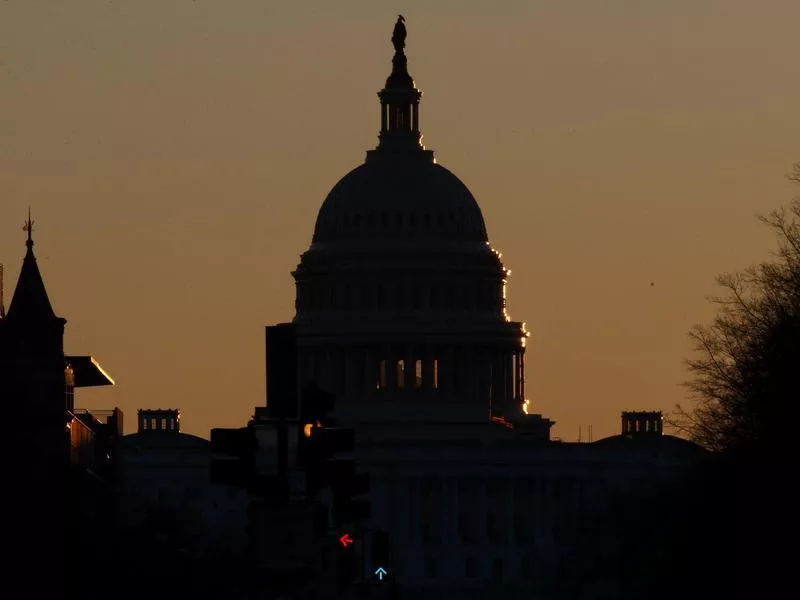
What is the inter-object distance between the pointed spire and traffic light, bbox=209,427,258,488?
54.6 m

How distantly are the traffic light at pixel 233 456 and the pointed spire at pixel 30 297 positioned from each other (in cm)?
5456

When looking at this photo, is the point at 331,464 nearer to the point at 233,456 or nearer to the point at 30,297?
the point at 233,456

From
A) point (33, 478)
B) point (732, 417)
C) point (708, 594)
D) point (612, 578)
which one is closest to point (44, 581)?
point (33, 478)

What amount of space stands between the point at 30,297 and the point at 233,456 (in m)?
65.4

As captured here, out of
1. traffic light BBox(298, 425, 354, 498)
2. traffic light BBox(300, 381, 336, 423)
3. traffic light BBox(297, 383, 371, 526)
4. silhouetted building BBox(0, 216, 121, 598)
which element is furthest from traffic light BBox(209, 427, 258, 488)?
silhouetted building BBox(0, 216, 121, 598)

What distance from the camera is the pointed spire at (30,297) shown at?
13968 centimetres

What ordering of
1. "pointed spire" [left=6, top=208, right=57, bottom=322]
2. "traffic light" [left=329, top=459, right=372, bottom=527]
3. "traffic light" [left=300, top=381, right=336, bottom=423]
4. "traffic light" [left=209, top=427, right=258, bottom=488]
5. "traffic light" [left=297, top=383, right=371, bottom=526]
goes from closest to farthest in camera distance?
1. "traffic light" [left=209, top=427, right=258, bottom=488]
2. "traffic light" [left=297, top=383, right=371, bottom=526]
3. "traffic light" [left=329, top=459, right=372, bottom=527]
4. "traffic light" [left=300, top=381, right=336, bottom=423]
5. "pointed spire" [left=6, top=208, right=57, bottom=322]

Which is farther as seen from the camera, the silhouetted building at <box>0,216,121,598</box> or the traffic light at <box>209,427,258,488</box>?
the silhouetted building at <box>0,216,121,598</box>

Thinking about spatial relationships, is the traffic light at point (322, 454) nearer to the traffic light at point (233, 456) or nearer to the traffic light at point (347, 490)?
the traffic light at point (347, 490)

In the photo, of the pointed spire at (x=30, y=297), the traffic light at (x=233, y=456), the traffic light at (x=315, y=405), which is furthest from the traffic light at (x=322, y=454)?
the pointed spire at (x=30, y=297)

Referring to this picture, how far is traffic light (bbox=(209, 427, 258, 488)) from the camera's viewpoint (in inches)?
3103

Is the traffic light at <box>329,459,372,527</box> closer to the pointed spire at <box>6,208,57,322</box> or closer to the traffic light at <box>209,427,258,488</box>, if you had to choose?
the traffic light at <box>209,427,258,488</box>

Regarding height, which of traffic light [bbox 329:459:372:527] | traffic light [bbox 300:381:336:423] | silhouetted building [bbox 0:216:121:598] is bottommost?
traffic light [bbox 329:459:372:527]

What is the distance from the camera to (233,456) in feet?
262
